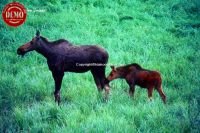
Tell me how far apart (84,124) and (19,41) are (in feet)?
12.7

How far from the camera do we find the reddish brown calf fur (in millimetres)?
6719

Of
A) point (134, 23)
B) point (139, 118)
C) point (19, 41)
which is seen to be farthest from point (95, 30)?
point (139, 118)

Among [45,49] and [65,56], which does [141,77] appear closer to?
[65,56]

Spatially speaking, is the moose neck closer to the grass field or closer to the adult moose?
the adult moose

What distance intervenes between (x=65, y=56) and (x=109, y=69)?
1329 millimetres

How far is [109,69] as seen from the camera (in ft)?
26.6

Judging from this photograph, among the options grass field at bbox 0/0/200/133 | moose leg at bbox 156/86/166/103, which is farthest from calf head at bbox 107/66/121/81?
moose leg at bbox 156/86/166/103

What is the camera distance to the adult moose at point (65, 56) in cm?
700

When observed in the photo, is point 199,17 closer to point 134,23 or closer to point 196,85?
point 134,23

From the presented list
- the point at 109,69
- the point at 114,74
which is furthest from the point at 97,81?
the point at 109,69

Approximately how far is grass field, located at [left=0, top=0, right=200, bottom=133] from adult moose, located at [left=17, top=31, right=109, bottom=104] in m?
0.37

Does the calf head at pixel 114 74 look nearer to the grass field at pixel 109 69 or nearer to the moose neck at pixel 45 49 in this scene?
the grass field at pixel 109 69

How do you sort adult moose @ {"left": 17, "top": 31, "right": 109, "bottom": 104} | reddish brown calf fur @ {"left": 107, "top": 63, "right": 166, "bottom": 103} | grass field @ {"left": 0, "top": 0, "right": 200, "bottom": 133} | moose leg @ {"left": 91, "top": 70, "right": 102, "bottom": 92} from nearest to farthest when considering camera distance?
grass field @ {"left": 0, "top": 0, "right": 200, "bottom": 133} → reddish brown calf fur @ {"left": 107, "top": 63, "right": 166, "bottom": 103} → adult moose @ {"left": 17, "top": 31, "right": 109, "bottom": 104} → moose leg @ {"left": 91, "top": 70, "right": 102, "bottom": 92}

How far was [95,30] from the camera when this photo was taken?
32.6ft
